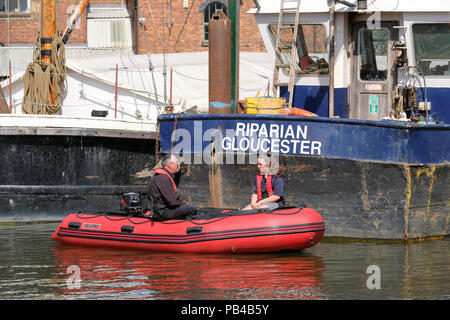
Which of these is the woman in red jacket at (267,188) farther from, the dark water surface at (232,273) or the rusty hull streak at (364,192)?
the rusty hull streak at (364,192)

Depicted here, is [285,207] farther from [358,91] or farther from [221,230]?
[358,91]

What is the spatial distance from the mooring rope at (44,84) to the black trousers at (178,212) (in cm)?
514

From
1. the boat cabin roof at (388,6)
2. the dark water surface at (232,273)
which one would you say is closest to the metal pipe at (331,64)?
the boat cabin roof at (388,6)

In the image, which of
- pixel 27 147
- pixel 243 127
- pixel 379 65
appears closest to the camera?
pixel 243 127

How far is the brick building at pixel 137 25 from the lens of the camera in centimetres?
2773

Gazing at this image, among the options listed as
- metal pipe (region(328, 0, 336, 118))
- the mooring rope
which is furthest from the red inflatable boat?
the mooring rope

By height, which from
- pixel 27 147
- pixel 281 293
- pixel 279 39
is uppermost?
pixel 279 39

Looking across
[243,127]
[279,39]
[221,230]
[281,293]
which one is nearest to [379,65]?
[279,39]

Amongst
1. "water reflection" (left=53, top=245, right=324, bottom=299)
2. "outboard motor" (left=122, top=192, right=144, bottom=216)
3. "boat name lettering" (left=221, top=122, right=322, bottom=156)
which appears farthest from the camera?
"outboard motor" (left=122, top=192, right=144, bottom=216)

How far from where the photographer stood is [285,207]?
446 inches

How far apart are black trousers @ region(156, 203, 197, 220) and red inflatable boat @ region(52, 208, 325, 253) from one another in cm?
8

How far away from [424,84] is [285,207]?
325 centimetres

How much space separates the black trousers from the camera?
1168cm

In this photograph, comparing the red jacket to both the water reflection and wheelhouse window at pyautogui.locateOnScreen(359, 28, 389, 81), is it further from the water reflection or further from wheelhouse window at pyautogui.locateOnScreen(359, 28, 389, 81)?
wheelhouse window at pyautogui.locateOnScreen(359, 28, 389, 81)
